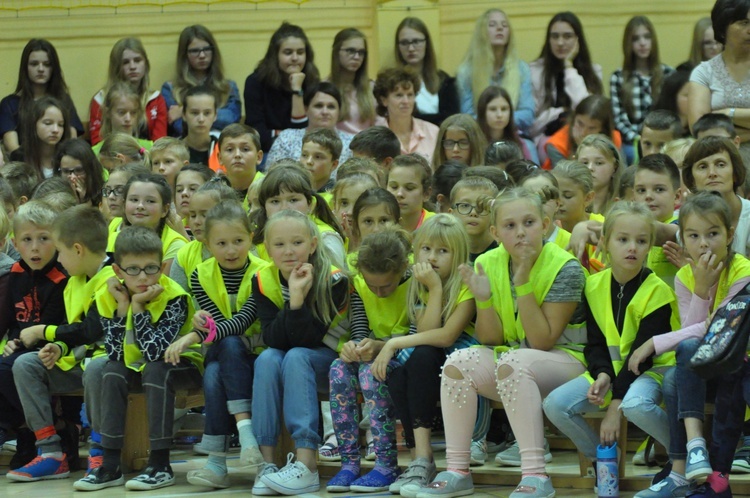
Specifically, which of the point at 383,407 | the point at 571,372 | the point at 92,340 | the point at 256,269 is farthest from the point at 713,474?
the point at 92,340

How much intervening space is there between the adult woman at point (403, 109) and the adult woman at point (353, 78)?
27 centimetres

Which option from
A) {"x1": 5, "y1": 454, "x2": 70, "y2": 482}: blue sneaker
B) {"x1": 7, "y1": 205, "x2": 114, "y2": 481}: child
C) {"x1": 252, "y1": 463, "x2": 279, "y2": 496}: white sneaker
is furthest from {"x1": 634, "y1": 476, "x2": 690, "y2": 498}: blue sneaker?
{"x1": 5, "y1": 454, "x2": 70, "y2": 482}: blue sneaker

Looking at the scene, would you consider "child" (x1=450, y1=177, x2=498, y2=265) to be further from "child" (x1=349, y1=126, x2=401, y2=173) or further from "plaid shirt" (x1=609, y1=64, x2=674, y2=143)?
"plaid shirt" (x1=609, y1=64, x2=674, y2=143)

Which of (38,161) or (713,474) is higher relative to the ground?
(38,161)

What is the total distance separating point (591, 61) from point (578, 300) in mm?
4122

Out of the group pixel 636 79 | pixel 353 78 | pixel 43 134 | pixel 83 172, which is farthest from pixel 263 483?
pixel 636 79

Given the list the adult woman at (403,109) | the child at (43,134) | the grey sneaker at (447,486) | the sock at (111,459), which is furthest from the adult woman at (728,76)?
the child at (43,134)

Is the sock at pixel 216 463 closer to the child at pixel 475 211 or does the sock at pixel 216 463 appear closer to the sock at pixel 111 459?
the sock at pixel 111 459

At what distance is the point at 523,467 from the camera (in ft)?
13.9

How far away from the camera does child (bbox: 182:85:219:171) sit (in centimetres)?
751

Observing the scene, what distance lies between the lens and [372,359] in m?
4.60

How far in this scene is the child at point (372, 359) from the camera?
14.9 ft

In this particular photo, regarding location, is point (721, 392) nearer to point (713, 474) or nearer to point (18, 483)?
point (713, 474)

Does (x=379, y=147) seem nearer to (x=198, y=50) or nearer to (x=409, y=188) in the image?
(x=409, y=188)
